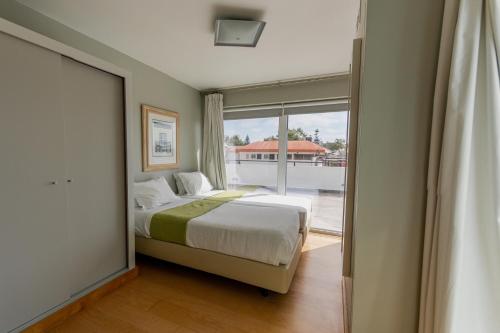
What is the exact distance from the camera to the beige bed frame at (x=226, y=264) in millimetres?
1763

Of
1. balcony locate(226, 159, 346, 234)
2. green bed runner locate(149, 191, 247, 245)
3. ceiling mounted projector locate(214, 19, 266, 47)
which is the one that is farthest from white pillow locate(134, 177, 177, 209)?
ceiling mounted projector locate(214, 19, 266, 47)

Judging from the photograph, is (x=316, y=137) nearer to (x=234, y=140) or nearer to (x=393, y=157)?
(x=234, y=140)

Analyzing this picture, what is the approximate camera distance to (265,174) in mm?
3889

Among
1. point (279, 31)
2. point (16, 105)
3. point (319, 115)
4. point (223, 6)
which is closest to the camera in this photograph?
point (16, 105)

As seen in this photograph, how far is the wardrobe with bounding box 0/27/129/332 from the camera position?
1.32 m

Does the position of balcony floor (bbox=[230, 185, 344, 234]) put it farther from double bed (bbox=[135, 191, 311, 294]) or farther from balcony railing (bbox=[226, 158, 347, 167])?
double bed (bbox=[135, 191, 311, 294])

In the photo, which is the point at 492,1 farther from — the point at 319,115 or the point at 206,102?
the point at 206,102

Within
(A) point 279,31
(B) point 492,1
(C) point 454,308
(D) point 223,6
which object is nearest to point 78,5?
(D) point 223,6

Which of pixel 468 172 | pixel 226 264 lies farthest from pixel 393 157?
pixel 226 264

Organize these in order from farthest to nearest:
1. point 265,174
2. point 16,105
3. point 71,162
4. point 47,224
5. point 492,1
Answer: point 265,174 < point 71,162 < point 47,224 < point 16,105 < point 492,1

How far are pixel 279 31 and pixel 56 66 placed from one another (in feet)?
6.05

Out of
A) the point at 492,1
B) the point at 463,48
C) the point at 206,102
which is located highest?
the point at 206,102

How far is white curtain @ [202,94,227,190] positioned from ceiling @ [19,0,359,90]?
82 centimetres

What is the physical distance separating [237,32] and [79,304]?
2641 millimetres
